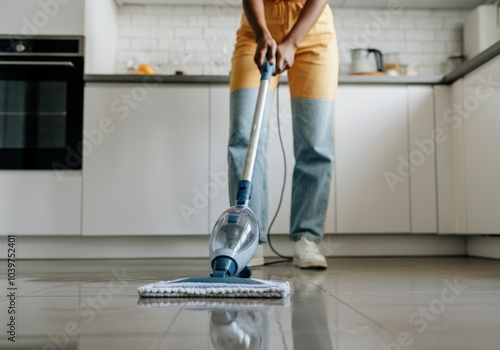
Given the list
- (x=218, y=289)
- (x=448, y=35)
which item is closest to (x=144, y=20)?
(x=448, y=35)

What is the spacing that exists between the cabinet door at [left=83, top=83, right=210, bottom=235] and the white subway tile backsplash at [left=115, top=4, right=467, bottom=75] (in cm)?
65

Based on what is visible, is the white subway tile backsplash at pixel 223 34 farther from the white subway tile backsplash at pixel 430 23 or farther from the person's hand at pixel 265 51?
the person's hand at pixel 265 51

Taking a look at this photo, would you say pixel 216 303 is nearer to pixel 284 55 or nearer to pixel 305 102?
pixel 284 55

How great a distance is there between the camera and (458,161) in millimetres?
2676

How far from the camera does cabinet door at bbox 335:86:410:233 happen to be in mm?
2686

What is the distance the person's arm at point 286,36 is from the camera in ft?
5.72

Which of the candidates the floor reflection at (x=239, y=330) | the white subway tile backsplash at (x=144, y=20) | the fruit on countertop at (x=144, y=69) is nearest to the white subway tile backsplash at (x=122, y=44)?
the white subway tile backsplash at (x=144, y=20)

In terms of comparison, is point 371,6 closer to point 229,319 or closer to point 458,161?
point 458,161

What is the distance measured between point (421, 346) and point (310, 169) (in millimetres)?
1330

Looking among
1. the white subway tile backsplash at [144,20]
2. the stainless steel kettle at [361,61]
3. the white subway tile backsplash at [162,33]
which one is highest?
the white subway tile backsplash at [144,20]

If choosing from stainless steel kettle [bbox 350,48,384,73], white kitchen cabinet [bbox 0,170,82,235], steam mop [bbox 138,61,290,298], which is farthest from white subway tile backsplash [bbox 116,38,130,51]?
steam mop [bbox 138,61,290,298]

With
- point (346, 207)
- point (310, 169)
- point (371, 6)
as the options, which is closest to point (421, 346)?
point (310, 169)

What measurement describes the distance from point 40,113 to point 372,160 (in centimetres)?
150

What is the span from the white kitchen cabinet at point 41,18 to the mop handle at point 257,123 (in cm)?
131
